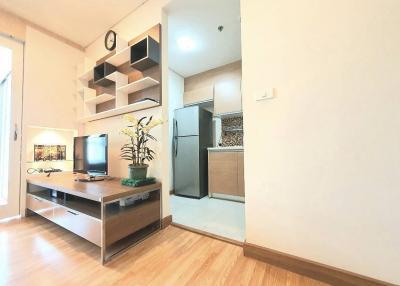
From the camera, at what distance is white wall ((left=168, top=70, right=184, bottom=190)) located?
3399mm

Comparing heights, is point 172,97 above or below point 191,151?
above

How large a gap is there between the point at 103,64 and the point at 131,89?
2.03 ft

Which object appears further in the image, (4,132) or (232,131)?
(232,131)

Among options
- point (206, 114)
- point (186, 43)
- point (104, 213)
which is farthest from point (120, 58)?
point (104, 213)

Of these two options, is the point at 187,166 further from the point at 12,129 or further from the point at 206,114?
the point at 12,129

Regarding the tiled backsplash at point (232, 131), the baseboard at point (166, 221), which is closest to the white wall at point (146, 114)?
the baseboard at point (166, 221)

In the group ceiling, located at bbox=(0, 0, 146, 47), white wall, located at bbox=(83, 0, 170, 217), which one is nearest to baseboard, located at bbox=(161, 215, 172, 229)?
white wall, located at bbox=(83, 0, 170, 217)

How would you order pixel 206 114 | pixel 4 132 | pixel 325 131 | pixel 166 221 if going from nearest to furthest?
pixel 325 131, pixel 166 221, pixel 4 132, pixel 206 114

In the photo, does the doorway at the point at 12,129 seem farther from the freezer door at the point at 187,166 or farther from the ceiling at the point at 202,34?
the freezer door at the point at 187,166

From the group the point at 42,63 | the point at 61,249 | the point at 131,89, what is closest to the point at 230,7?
the point at 131,89

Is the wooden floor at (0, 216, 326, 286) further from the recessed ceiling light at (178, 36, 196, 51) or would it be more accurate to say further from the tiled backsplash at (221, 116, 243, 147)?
the recessed ceiling light at (178, 36, 196, 51)

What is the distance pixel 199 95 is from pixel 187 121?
2.31ft

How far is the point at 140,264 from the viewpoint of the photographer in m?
1.30

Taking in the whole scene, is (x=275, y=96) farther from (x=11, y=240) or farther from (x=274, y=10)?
(x=11, y=240)
